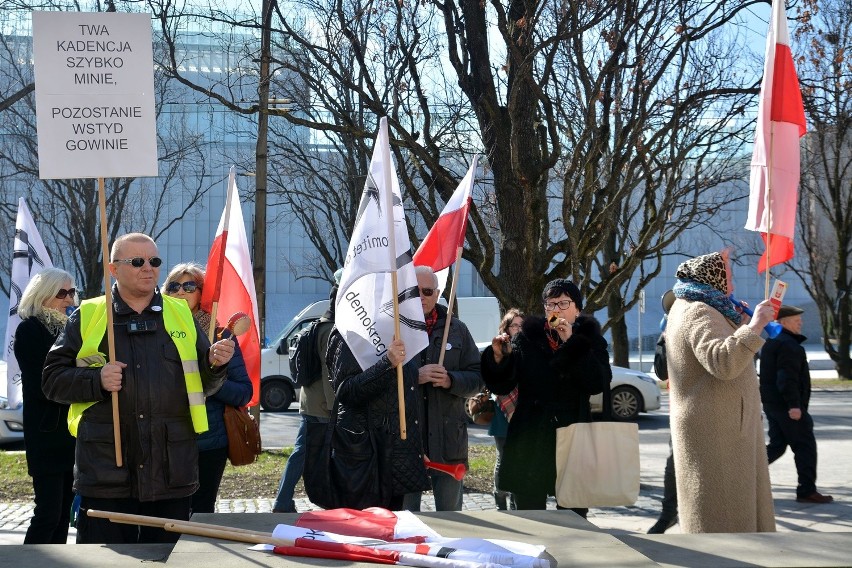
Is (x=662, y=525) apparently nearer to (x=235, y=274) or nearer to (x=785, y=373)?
(x=785, y=373)

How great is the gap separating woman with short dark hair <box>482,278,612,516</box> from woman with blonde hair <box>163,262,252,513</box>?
153 cm

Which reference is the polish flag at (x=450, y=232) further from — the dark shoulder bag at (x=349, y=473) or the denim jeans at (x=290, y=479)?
the dark shoulder bag at (x=349, y=473)

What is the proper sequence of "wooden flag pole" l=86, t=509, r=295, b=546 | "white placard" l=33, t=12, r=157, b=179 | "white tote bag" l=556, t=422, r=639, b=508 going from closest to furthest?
1. "wooden flag pole" l=86, t=509, r=295, b=546
2. "white placard" l=33, t=12, r=157, b=179
3. "white tote bag" l=556, t=422, r=639, b=508

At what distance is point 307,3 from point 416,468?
874cm

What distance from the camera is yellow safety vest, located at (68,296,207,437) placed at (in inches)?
201

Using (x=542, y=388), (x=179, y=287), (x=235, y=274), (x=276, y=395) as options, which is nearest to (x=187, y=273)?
(x=179, y=287)

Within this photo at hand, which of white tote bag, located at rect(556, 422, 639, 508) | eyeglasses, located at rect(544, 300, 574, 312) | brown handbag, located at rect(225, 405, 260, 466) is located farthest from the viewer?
brown handbag, located at rect(225, 405, 260, 466)

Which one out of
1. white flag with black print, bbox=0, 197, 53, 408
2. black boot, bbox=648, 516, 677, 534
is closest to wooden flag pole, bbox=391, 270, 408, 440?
black boot, bbox=648, 516, 677, 534

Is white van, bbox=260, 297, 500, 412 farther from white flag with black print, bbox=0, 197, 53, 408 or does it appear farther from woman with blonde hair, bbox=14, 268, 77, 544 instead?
woman with blonde hair, bbox=14, 268, 77, 544

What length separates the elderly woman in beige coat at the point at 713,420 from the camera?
558 cm

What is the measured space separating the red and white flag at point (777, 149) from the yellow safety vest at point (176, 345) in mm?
3158

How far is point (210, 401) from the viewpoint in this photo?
6781 millimetres

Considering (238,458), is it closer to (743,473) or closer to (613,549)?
(743,473)

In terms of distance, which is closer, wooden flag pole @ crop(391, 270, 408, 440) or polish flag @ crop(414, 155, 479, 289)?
wooden flag pole @ crop(391, 270, 408, 440)
